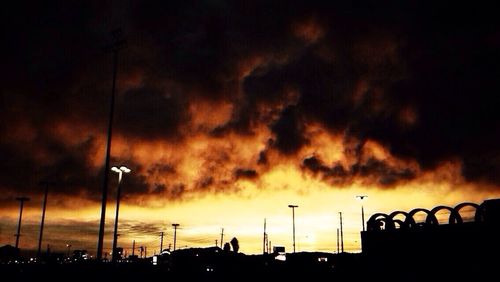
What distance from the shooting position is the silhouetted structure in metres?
20.8

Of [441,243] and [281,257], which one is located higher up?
[441,243]

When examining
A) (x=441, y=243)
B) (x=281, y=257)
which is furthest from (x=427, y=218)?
(x=281, y=257)

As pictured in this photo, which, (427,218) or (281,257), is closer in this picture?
(427,218)

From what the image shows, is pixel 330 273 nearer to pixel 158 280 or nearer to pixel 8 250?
pixel 158 280

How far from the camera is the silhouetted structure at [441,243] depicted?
2083cm

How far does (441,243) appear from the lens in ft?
73.9

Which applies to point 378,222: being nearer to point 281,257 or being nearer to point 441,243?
point 441,243

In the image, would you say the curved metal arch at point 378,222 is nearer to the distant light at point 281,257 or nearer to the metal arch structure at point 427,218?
the metal arch structure at point 427,218

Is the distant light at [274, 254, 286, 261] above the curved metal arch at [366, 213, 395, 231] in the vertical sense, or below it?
below

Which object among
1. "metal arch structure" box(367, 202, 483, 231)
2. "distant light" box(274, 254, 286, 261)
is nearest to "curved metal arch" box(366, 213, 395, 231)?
"metal arch structure" box(367, 202, 483, 231)

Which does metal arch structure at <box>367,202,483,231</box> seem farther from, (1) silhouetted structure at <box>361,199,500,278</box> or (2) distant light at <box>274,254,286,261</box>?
(2) distant light at <box>274,254,286,261</box>

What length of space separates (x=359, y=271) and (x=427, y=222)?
5.19 meters

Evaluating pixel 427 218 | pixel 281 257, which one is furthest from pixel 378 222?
pixel 281 257

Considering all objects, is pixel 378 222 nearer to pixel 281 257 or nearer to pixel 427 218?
pixel 427 218
